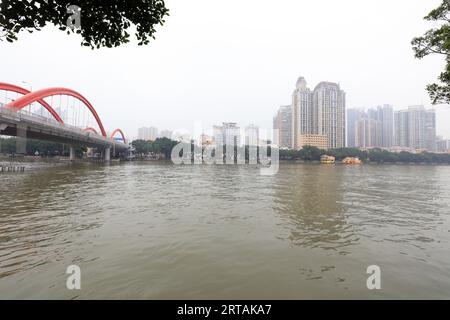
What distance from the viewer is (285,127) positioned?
15925 centimetres

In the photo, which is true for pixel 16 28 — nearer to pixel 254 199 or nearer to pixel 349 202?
pixel 254 199

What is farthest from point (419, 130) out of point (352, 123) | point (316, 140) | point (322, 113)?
point (316, 140)

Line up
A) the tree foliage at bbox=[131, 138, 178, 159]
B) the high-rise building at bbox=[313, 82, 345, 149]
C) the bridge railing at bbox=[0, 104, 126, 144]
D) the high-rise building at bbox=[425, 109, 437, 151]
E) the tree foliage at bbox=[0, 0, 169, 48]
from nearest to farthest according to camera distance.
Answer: the tree foliage at bbox=[0, 0, 169, 48] → the bridge railing at bbox=[0, 104, 126, 144] → the tree foliage at bbox=[131, 138, 178, 159] → the high-rise building at bbox=[313, 82, 345, 149] → the high-rise building at bbox=[425, 109, 437, 151]

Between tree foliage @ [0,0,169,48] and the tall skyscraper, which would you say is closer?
tree foliage @ [0,0,169,48]

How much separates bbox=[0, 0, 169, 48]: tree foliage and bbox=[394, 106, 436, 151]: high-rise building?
187921 millimetres

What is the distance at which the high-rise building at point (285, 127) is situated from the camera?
15650 centimetres

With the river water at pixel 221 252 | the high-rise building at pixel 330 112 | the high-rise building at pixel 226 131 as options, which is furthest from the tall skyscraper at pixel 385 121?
the river water at pixel 221 252

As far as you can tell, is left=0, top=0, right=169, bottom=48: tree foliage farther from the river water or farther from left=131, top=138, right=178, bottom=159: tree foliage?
left=131, top=138, right=178, bottom=159: tree foliage

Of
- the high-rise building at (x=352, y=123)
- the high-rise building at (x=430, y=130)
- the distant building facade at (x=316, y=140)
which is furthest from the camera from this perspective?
the high-rise building at (x=352, y=123)

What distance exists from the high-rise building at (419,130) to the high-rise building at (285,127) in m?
73.6

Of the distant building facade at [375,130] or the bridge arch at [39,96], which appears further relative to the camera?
the distant building facade at [375,130]

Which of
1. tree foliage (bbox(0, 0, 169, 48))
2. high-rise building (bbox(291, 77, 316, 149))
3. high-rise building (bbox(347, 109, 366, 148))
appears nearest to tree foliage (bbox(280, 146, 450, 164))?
high-rise building (bbox(291, 77, 316, 149))

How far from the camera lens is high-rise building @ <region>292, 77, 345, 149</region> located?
13238 cm

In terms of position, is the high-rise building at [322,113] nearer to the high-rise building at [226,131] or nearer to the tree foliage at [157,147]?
the high-rise building at [226,131]
